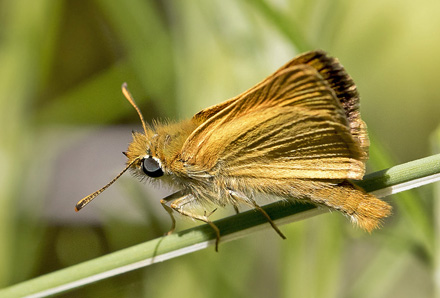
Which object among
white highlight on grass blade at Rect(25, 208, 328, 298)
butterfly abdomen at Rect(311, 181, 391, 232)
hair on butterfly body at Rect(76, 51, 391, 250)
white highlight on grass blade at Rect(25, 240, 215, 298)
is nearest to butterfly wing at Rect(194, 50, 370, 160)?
hair on butterfly body at Rect(76, 51, 391, 250)

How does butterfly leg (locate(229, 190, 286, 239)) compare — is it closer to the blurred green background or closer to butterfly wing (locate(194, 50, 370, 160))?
butterfly wing (locate(194, 50, 370, 160))

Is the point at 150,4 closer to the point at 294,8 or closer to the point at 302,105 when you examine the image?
the point at 294,8

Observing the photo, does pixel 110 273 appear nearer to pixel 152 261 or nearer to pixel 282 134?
pixel 152 261

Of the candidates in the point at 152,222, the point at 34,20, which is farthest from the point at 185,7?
the point at 152,222

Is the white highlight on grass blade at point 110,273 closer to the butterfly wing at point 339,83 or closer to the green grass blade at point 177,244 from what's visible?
the green grass blade at point 177,244

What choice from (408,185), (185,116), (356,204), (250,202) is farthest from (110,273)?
(185,116)

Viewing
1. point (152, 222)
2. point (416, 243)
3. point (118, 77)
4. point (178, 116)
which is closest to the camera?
point (416, 243)

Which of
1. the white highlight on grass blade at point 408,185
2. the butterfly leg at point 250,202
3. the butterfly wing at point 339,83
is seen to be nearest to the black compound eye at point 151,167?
the butterfly leg at point 250,202
